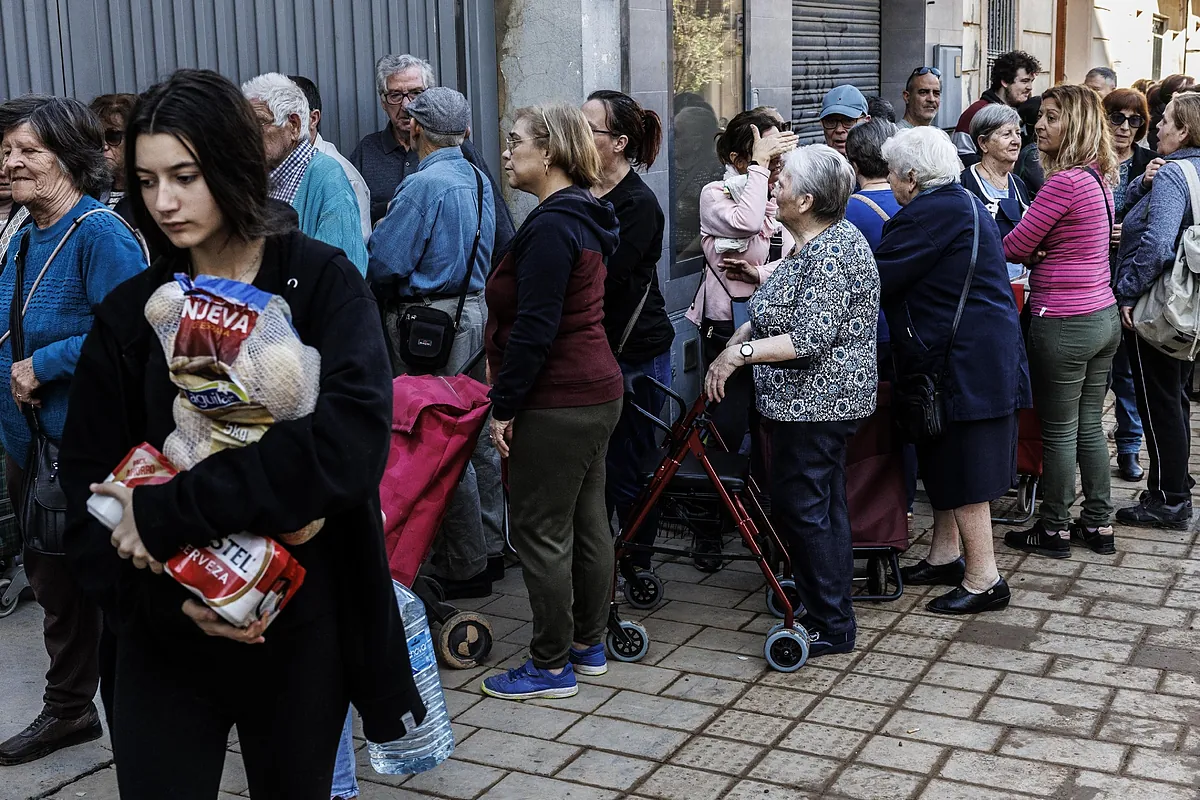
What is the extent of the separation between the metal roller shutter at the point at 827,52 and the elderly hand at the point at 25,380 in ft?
23.3

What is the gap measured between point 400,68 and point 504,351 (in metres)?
2.25

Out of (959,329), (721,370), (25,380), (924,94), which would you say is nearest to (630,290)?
(721,370)

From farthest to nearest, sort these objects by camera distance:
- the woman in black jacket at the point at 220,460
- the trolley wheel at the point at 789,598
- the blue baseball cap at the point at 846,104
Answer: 1. the blue baseball cap at the point at 846,104
2. the trolley wheel at the point at 789,598
3. the woman in black jacket at the point at 220,460

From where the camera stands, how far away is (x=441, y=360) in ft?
17.0

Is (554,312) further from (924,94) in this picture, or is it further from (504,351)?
(924,94)

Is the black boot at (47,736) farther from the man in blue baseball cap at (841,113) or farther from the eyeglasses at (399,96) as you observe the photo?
the man in blue baseball cap at (841,113)

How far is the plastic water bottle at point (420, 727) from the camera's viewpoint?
3266 mm

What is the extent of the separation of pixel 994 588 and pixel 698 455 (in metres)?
1.37

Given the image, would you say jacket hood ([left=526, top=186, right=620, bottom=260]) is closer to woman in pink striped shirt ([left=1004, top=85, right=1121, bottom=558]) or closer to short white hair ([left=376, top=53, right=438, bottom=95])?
short white hair ([left=376, top=53, right=438, bottom=95])

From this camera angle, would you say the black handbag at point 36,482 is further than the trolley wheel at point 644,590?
No

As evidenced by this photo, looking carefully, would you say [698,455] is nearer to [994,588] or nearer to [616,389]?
[616,389]

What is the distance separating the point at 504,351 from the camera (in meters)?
4.17

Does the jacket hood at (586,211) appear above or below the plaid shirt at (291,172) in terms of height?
below

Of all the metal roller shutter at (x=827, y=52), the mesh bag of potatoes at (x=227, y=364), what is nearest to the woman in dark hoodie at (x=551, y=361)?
the mesh bag of potatoes at (x=227, y=364)
